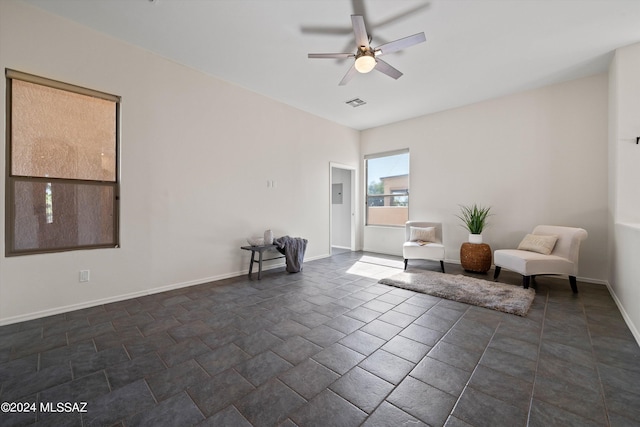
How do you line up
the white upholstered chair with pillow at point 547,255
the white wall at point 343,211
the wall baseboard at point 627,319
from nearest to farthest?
the wall baseboard at point 627,319, the white upholstered chair with pillow at point 547,255, the white wall at point 343,211

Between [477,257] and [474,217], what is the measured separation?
0.71m

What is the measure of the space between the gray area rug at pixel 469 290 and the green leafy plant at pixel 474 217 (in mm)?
963

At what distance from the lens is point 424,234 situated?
192 inches

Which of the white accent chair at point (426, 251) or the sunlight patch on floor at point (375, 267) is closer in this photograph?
the sunlight patch on floor at point (375, 267)

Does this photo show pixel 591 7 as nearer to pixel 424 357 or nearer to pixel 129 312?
pixel 424 357

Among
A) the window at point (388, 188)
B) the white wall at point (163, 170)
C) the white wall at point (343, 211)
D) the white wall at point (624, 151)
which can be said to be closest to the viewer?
the white wall at point (163, 170)

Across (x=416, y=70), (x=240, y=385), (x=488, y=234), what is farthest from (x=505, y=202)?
(x=240, y=385)

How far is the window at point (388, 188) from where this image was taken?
595cm

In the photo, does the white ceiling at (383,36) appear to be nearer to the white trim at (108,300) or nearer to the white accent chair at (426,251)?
the white accent chair at (426,251)

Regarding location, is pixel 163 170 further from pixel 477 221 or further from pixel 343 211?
pixel 477 221

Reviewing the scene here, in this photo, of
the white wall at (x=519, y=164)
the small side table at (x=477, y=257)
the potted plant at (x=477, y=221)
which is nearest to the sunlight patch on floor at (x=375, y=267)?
the white wall at (x=519, y=164)

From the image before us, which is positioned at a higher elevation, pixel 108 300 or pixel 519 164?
pixel 519 164

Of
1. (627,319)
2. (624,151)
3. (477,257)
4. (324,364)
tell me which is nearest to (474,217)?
(477,257)

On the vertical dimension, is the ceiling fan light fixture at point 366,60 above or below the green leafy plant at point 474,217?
above
